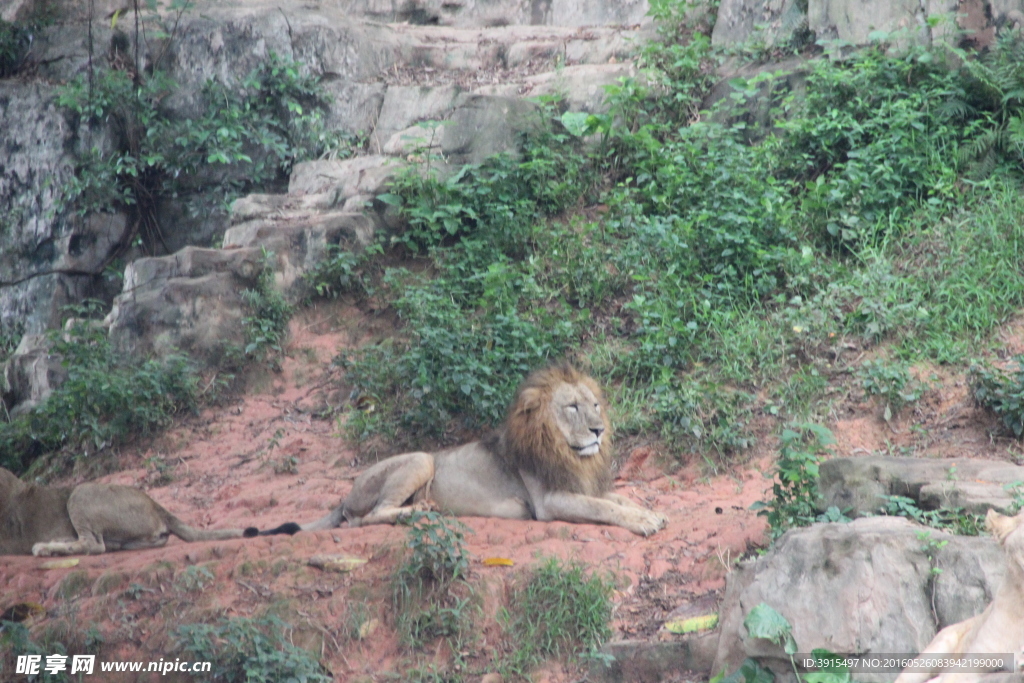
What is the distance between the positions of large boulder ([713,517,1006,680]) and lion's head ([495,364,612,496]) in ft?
7.71

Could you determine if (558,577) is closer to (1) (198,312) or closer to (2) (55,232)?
(1) (198,312)

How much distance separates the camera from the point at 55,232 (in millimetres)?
11844

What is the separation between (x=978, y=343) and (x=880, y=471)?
2.82 m

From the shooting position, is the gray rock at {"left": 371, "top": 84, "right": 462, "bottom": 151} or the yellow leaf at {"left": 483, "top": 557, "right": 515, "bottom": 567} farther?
the gray rock at {"left": 371, "top": 84, "right": 462, "bottom": 151}

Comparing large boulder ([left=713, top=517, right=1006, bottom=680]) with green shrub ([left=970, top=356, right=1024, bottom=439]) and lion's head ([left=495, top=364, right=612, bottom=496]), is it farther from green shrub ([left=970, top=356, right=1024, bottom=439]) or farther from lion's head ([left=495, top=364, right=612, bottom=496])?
green shrub ([left=970, top=356, right=1024, bottom=439])

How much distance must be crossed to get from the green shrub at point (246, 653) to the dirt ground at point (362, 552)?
0.54 ft

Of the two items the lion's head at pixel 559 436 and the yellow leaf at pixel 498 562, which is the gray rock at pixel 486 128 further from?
the yellow leaf at pixel 498 562

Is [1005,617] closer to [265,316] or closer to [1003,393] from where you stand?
[1003,393]

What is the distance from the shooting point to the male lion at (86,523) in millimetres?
6473

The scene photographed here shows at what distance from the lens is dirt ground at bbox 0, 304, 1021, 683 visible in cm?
538

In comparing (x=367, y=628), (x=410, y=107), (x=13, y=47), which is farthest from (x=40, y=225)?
(x=367, y=628)

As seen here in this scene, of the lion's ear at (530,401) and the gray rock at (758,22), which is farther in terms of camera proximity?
the gray rock at (758,22)

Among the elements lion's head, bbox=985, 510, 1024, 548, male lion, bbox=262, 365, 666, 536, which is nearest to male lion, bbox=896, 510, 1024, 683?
lion's head, bbox=985, 510, 1024, 548

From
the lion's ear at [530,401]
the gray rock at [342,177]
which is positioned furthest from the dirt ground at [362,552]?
the gray rock at [342,177]
